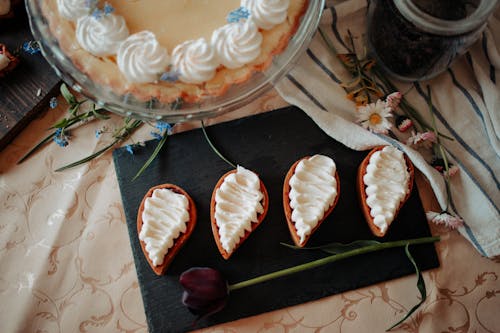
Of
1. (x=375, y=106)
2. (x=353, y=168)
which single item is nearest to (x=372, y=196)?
(x=353, y=168)

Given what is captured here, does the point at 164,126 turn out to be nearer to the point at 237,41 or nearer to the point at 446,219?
the point at 237,41

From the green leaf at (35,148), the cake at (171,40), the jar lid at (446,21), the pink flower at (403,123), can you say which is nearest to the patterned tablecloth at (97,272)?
the green leaf at (35,148)

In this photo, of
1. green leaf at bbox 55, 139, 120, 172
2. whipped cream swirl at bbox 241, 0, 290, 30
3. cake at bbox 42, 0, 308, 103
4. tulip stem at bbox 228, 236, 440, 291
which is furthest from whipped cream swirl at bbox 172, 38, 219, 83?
tulip stem at bbox 228, 236, 440, 291

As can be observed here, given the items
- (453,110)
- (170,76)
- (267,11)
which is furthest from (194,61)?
(453,110)

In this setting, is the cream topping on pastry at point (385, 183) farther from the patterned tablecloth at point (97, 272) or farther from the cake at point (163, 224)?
the cake at point (163, 224)

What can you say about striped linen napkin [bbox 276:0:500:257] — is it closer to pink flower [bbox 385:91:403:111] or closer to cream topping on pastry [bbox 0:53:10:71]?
pink flower [bbox 385:91:403:111]
